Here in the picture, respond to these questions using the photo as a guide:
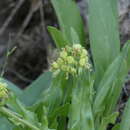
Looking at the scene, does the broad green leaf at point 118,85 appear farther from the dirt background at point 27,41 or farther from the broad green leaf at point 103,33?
the dirt background at point 27,41

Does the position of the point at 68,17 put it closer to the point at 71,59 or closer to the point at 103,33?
the point at 103,33

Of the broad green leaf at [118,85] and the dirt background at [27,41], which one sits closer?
the broad green leaf at [118,85]

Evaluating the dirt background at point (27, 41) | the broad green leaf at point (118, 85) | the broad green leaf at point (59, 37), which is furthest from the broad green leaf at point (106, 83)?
the dirt background at point (27, 41)

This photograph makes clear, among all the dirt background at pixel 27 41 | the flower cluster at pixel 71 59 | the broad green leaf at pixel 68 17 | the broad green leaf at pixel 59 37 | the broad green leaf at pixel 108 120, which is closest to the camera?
the flower cluster at pixel 71 59

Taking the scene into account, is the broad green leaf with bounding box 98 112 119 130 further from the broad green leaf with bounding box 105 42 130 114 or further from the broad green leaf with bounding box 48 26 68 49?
the broad green leaf with bounding box 48 26 68 49

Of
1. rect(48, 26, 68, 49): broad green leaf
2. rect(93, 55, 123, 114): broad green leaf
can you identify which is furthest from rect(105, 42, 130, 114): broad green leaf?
rect(48, 26, 68, 49): broad green leaf

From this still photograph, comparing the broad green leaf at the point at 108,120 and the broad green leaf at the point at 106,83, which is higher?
the broad green leaf at the point at 106,83
